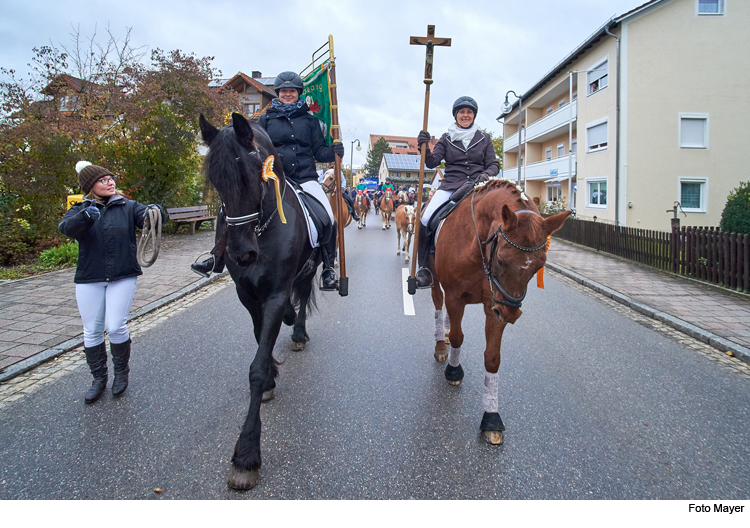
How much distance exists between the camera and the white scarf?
471 centimetres

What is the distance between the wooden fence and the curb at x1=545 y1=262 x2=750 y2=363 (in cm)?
227

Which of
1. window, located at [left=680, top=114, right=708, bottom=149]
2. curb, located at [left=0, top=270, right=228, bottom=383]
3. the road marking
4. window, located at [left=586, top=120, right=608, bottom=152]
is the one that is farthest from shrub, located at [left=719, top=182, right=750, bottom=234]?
window, located at [left=586, top=120, right=608, bottom=152]

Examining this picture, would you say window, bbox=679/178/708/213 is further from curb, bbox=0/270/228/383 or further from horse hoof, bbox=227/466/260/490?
horse hoof, bbox=227/466/260/490

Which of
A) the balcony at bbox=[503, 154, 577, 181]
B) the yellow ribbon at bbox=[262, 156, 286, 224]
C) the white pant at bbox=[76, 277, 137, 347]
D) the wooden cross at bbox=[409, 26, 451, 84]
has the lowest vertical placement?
the white pant at bbox=[76, 277, 137, 347]

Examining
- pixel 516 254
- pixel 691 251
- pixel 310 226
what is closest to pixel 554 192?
pixel 691 251

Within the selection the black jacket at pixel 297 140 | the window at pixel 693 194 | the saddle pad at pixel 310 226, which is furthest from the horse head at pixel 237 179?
the window at pixel 693 194

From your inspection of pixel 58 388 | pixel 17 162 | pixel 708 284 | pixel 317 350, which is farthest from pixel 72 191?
pixel 708 284

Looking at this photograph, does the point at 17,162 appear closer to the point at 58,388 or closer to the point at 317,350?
the point at 58,388

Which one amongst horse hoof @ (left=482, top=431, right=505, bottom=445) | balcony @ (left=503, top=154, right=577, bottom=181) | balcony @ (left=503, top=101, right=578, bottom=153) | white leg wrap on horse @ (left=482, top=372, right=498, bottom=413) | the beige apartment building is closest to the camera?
horse hoof @ (left=482, top=431, right=505, bottom=445)

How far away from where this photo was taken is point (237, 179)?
2695mm

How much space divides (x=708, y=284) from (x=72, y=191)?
48.6ft

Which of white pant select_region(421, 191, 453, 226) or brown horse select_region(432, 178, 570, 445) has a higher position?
white pant select_region(421, 191, 453, 226)

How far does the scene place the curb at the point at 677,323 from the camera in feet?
16.8

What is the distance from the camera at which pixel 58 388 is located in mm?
4000
